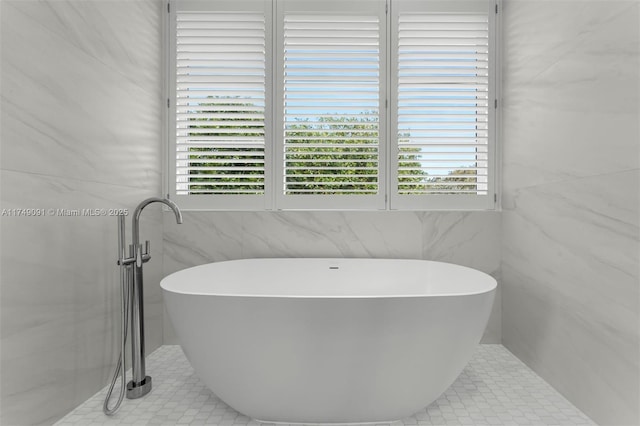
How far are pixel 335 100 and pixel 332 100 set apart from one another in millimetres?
19

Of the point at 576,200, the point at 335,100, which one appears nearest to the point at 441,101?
the point at 335,100

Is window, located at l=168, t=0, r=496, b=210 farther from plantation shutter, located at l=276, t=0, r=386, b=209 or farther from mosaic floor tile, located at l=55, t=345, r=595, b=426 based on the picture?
mosaic floor tile, located at l=55, t=345, r=595, b=426

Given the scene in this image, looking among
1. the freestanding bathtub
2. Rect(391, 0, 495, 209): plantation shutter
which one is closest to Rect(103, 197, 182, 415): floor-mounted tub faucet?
the freestanding bathtub

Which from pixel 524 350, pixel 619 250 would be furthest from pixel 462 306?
pixel 524 350

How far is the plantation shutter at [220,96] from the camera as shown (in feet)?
7.86

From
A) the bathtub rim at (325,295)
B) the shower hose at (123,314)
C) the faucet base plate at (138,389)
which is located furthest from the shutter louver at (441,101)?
the faucet base plate at (138,389)

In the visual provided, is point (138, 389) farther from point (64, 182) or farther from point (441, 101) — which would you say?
point (441, 101)

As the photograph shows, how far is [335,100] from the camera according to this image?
2408mm

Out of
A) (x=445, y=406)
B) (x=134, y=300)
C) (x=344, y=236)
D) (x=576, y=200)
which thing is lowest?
(x=445, y=406)

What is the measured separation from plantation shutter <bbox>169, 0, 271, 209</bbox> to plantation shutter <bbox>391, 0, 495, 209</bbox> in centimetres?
88

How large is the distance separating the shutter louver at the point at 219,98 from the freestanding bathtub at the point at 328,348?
1087 millimetres

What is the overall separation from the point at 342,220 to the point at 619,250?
4.53ft

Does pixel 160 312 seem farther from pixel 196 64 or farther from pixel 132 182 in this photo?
pixel 196 64

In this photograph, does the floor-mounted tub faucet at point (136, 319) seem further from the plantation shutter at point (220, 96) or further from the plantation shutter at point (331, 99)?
the plantation shutter at point (331, 99)
